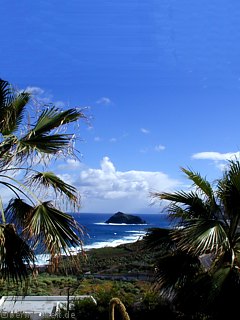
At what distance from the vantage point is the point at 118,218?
14800 centimetres

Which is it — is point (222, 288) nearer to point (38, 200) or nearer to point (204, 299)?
point (204, 299)

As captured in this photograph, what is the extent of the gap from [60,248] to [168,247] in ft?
7.60

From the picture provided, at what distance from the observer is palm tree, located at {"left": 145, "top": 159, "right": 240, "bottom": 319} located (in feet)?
20.1

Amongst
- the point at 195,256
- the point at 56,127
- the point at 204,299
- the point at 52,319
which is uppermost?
the point at 56,127

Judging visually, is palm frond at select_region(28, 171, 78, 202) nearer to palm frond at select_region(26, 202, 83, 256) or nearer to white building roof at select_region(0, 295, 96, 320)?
palm frond at select_region(26, 202, 83, 256)

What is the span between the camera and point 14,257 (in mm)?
5836

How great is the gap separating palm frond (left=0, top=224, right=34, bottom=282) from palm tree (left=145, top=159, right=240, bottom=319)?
7.17ft

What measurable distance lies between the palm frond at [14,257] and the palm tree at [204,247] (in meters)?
2.19

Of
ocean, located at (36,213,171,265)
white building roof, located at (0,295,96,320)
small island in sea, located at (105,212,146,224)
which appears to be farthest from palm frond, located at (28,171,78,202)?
small island in sea, located at (105,212,146,224)

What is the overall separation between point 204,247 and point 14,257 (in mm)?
2636

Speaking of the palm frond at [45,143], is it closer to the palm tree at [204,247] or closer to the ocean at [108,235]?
the ocean at [108,235]

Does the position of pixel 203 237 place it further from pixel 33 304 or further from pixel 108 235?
pixel 108 235

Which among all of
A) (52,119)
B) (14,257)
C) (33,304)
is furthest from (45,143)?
(33,304)

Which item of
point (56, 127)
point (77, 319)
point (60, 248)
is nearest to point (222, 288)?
point (60, 248)
